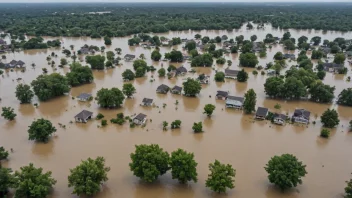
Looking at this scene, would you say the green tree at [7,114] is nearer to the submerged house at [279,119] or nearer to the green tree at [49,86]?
the green tree at [49,86]

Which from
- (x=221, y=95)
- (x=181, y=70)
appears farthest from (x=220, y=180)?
(x=181, y=70)

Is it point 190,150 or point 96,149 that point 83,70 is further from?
point 190,150

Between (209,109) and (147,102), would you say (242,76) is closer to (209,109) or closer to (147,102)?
(209,109)

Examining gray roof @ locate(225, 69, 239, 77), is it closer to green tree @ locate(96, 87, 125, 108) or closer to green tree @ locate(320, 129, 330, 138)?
green tree @ locate(96, 87, 125, 108)

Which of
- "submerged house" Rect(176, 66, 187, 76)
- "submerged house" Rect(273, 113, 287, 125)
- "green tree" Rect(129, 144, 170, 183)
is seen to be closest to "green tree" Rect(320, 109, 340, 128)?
"submerged house" Rect(273, 113, 287, 125)

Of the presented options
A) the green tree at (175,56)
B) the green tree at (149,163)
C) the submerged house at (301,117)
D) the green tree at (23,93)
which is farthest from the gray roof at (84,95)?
the submerged house at (301,117)

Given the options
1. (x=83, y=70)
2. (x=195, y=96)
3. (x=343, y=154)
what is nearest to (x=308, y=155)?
(x=343, y=154)
